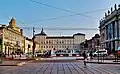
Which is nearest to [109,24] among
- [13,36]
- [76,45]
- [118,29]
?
[118,29]

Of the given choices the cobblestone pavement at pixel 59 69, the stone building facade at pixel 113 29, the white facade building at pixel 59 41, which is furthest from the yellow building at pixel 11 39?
the cobblestone pavement at pixel 59 69

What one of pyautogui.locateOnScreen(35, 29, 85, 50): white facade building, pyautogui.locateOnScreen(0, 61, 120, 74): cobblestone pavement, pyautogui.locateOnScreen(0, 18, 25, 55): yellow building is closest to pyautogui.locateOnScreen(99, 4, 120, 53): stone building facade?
pyautogui.locateOnScreen(0, 18, 25, 55): yellow building

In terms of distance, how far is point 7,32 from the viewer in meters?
100

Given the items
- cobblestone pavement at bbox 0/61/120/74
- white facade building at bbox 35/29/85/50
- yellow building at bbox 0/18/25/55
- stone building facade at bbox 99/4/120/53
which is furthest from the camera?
white facade building at bbox 35/29/85/50

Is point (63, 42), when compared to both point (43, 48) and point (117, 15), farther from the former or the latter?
point (117, 15)

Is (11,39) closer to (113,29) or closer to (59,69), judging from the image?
(113,29)

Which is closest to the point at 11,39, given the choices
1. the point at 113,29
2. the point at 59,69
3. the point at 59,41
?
the point at 113,29

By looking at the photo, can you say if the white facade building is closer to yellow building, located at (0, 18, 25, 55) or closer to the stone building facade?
yellow building, located at (0, 18, 25, 55)

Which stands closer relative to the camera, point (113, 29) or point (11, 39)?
point (11, 39)

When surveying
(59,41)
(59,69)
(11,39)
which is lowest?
(59,69)

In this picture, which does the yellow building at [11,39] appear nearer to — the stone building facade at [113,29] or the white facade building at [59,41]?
the stone building facade at [113,29]

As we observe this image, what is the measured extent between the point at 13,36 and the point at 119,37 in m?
43.4

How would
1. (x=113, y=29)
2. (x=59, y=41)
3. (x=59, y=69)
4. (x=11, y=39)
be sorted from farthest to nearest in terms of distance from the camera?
(x=59, y=41) → (x=113, y=29) → (x=11, y=39) → (x=59, y=69)

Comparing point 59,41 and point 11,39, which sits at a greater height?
point 59,41
